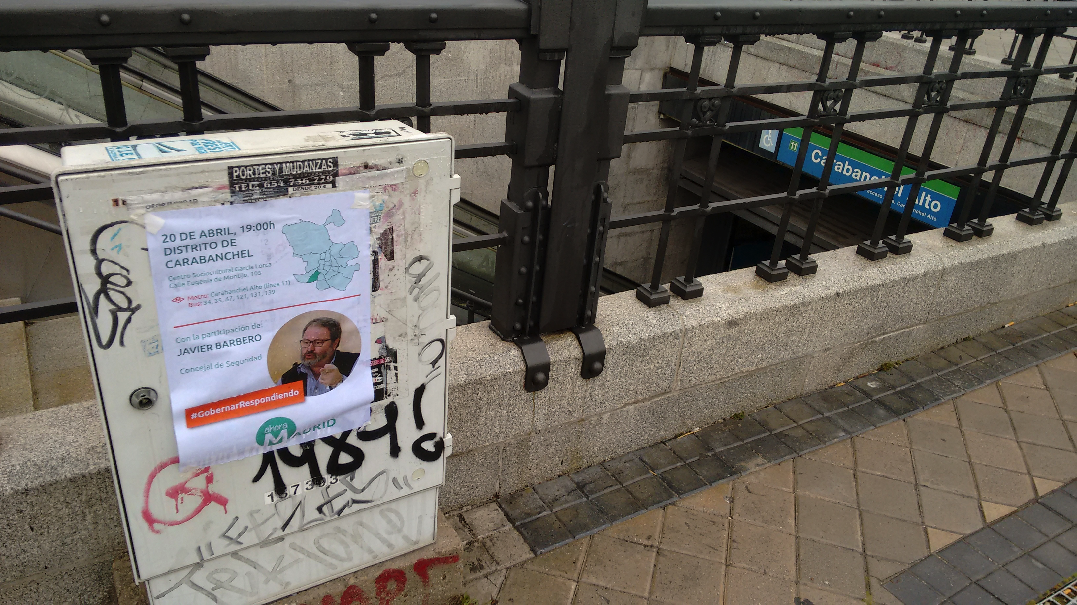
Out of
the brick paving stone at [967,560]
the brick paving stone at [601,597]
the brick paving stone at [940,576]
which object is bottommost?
the brick paving stone at [601,597]

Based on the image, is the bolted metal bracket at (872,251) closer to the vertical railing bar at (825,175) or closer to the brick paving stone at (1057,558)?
the vertical railing bar at (825,175)

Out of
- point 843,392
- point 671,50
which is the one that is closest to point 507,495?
point 843,392

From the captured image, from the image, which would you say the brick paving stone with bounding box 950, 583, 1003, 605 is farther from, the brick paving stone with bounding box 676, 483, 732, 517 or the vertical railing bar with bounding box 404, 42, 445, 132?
the vertical railing bar with bounding box 404, 42, 445, 132

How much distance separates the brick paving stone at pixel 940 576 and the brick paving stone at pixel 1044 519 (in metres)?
0.58

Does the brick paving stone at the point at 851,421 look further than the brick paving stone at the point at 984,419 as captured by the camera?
No

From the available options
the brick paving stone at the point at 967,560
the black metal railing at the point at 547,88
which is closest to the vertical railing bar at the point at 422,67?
the black metal railing at the point at 547,88

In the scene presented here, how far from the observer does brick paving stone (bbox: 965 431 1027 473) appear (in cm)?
393

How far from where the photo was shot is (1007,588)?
10.5 ft

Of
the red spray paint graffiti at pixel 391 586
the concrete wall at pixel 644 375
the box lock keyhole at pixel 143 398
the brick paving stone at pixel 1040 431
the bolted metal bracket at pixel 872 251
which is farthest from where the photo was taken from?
the bolted metal bracket at pixel 872 251

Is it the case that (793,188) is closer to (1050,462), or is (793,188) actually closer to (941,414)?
(941,414)

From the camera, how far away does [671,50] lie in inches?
414

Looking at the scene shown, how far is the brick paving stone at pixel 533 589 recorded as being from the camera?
2980 millimetres

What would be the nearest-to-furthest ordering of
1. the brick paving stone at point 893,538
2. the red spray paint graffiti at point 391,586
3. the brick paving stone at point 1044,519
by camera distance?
the red spray paint graffiti at point 391,586 → the brick paving stone at point 893,538 → the brick paving stone at point 1044,519

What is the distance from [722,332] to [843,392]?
1084 millimetres
